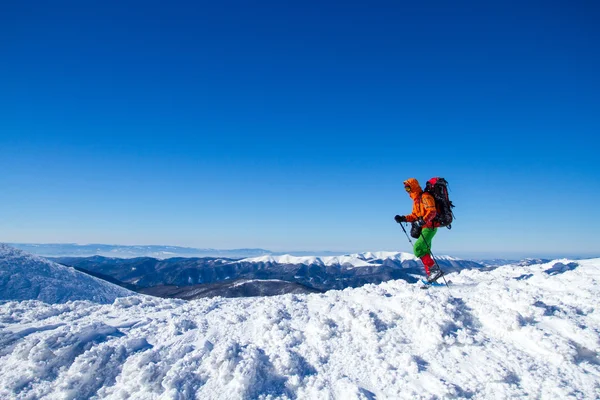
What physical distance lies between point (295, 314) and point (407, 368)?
3302 mm

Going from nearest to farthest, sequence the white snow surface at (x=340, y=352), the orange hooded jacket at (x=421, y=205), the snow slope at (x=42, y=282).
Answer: the white snow surface at (x=340, y=352) → the orange hooded jacket at (x=421, y=205) → the snow slope at (x=42, y=282)

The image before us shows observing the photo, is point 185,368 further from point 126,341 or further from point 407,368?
point 407,368

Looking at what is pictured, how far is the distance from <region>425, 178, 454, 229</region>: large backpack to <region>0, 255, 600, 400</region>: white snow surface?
9.30ft

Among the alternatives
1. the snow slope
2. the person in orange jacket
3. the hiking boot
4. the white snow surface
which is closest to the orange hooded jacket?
the person in orange jacket

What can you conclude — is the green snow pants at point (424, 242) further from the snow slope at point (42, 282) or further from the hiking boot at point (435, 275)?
the snow slope at point (42, 282)

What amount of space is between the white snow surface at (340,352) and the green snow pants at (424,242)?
9.19 ft

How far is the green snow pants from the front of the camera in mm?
11516

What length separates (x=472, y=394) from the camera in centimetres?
520

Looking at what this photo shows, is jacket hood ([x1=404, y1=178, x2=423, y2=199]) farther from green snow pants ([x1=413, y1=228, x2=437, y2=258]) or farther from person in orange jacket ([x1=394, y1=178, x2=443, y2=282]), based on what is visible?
green snow pants ([x1=413, y1=228, x2=437, y2=258])

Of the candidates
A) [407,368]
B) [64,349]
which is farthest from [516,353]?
[64,349]

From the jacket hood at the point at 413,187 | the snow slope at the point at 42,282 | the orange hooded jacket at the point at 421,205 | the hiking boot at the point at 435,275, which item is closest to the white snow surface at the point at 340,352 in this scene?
the hiking boot at the point at 435,275

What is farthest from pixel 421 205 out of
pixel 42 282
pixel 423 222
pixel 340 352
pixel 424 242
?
pixel 42 282

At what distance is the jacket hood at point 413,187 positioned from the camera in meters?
11.3

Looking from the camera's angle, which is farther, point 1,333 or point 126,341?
point 1,333
